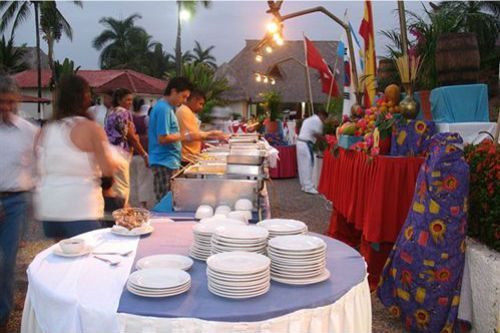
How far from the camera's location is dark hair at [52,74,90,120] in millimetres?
2551

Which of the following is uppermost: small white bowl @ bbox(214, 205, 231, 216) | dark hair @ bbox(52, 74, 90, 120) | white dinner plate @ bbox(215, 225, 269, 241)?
dark hair @ bbox(52, 74, 90, 120)

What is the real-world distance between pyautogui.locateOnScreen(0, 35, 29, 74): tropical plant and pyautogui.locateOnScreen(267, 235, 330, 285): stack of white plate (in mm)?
30207

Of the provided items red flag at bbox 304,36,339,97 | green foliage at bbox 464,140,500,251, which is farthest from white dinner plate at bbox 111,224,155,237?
red flag at bbox 304,36,339,97

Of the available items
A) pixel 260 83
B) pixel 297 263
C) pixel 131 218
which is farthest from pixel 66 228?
pixel 260 83

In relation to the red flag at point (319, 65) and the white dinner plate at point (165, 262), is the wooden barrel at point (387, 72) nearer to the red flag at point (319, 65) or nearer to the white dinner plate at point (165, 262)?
the red flag at point (319, 65)

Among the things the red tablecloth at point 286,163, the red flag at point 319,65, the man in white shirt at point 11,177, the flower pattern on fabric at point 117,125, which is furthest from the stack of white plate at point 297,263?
the red tablecloth at point 286,163

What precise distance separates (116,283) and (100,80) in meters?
22.2

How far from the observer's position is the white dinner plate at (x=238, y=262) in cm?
152

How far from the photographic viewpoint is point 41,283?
1700 mm

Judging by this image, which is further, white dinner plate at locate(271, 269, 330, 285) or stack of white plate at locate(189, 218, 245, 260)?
stack of white plate at locate(189, 218, 245, 260)

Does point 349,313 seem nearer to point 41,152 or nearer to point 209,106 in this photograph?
point 41,152

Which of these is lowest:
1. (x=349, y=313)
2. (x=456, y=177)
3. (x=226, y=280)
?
(x=349, y=313)

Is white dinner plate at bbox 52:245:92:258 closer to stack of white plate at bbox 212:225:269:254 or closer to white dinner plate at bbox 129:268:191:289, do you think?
white dinner plate at bbox 129:268:191:289

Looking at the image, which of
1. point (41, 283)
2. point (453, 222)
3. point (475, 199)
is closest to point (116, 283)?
point (41, 283)
